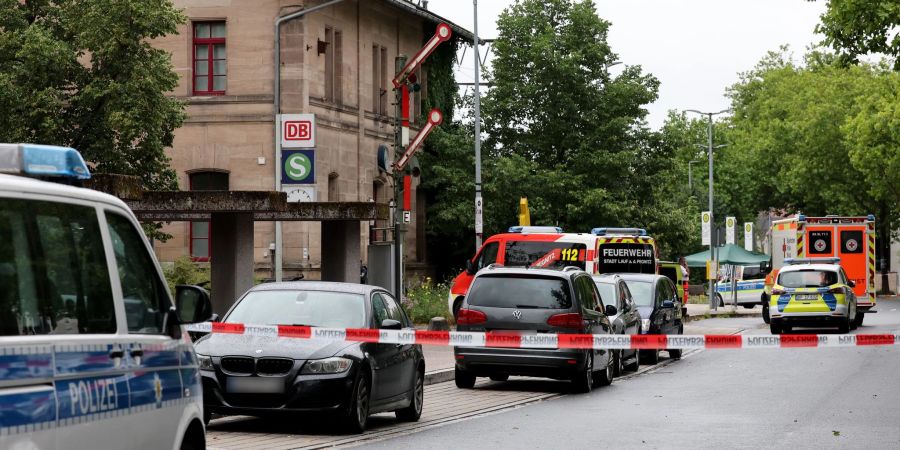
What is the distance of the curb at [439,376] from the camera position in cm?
2148

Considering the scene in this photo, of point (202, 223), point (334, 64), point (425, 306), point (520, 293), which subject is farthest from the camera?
point (334, 64)

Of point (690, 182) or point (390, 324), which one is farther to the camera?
point (690, 182)

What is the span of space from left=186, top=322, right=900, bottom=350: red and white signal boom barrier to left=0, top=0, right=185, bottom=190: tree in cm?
1714

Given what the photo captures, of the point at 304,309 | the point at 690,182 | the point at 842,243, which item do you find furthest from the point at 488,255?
the point at 690,182

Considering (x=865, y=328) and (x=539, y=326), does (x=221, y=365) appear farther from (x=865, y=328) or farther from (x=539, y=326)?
(x=865, y=328)

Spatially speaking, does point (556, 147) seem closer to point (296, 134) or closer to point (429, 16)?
point (429, 16)

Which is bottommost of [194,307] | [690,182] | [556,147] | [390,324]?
[390,324]

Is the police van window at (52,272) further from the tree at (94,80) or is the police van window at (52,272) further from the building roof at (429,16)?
the building roof at (429,16)

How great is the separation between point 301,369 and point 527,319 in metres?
6.34

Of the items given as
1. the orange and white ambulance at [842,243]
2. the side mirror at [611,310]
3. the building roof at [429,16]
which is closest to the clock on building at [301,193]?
the side mirror at [611,310]

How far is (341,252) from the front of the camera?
84.7ft

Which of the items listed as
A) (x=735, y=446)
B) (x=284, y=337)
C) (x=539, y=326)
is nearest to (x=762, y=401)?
(x=539, y=326)

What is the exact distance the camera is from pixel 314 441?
13.6 metres

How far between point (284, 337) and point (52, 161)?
759 centimetres
